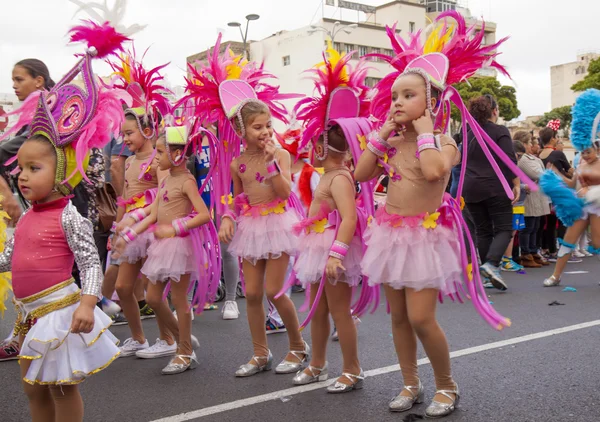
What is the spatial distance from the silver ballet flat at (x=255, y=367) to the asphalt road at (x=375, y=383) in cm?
6

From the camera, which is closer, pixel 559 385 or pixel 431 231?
pixel 431 231

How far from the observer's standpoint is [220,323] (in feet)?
20.8

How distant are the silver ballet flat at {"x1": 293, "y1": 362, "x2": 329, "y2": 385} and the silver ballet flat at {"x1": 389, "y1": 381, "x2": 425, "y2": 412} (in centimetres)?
70

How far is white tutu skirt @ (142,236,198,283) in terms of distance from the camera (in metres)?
4.59

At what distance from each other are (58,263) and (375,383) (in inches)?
83.6

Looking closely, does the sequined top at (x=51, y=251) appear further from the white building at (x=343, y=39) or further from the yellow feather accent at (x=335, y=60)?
the white building at (x=343, y=39)

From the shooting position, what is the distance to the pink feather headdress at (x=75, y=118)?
9.89ft

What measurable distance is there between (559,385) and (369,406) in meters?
1.17

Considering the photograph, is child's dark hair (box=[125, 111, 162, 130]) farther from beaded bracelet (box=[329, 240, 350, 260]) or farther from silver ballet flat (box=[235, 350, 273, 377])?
beaded bracelet (box=[329, 240, 350, 260])

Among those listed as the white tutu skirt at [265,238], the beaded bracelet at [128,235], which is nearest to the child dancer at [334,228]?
the white tutu skirt at [265,238]

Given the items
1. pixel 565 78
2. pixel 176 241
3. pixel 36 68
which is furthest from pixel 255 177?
pixel 565 78

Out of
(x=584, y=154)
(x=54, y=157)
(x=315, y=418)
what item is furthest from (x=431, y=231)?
(x=584, y=154)

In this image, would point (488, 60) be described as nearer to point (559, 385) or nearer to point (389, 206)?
point (389, 206)

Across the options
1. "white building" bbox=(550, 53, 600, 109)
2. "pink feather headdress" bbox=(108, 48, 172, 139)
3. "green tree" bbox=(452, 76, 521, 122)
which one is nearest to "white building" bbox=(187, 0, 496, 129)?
"green tree" bbox=(452, 76, 521, 122)
